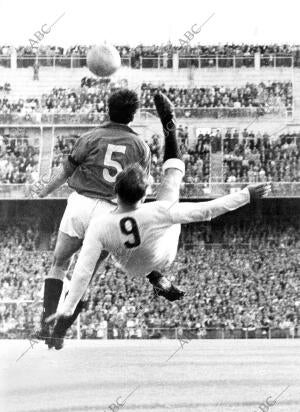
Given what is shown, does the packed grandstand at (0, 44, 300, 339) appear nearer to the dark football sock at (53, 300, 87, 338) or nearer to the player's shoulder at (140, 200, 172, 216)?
the dark football sock at (53, 300, 87, 338)

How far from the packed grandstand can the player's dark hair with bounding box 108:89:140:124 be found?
46.3 ft

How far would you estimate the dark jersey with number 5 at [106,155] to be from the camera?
5523 mm

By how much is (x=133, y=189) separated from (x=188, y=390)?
453cm

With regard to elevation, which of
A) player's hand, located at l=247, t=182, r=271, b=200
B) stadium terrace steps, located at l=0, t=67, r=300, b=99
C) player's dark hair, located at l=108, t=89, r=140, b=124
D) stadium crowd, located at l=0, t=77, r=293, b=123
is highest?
player's dark hair, located at l=108, t=89, r=140, b=124

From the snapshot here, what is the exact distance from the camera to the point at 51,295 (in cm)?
600

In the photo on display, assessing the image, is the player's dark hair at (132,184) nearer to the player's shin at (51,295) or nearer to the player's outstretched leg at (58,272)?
the player's outstretched leg at (58,272)

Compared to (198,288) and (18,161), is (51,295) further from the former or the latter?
(18,161)

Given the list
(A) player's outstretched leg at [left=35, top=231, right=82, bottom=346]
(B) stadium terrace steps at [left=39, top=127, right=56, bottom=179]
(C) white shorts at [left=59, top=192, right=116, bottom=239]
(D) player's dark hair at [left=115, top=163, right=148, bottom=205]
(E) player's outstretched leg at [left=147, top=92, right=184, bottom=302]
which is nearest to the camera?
(D) player's dark hair at [left=115, top=163, right=148, bottom=205]

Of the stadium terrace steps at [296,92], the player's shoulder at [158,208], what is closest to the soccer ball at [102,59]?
the player's shoulder at [158,208]

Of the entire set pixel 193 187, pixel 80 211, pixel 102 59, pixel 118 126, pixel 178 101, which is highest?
pixel 102 59

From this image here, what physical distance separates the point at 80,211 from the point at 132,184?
936 mm

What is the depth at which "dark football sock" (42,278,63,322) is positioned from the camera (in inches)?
236

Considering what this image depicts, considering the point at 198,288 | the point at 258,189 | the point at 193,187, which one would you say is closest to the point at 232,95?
the point at 193,187

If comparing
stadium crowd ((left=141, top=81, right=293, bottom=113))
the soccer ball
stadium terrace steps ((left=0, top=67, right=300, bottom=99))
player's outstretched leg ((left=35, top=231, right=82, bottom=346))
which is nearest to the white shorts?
player's outstretched leg ((left=35, top=231, right=82, bottom=346))
